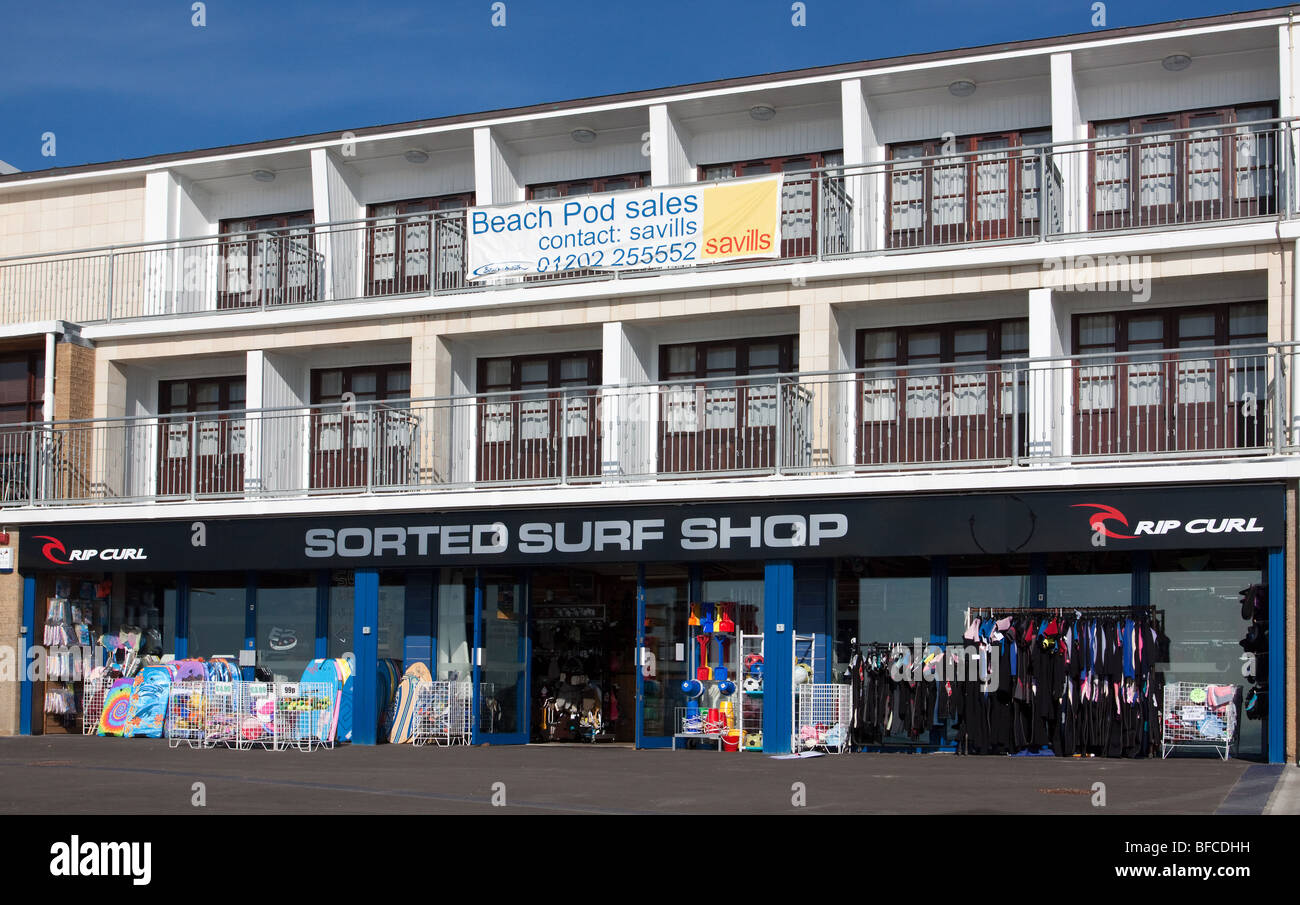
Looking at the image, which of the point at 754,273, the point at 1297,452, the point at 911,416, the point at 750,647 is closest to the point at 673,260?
the point at 754,273

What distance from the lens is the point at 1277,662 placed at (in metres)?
17.1

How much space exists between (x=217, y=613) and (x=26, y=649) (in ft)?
9.05

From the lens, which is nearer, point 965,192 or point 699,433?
point 965,192

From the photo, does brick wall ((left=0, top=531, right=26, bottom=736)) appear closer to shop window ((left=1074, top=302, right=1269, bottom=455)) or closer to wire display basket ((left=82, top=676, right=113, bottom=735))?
wire display basket ((left=82, top=676, right=113, bottom=735))

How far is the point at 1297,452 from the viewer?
1734cm

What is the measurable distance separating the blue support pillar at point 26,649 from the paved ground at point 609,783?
11.1 feet

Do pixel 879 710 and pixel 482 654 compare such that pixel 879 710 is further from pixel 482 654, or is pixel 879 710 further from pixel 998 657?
pixel 482 654

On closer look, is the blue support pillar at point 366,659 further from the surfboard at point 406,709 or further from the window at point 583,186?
the window at point 583,186

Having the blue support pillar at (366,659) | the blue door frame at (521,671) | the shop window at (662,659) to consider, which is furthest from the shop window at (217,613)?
the shop window at (662,659)

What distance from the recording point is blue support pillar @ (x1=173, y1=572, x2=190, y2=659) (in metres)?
23.3

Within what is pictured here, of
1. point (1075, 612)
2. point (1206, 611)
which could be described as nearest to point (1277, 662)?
point (1206, 611)

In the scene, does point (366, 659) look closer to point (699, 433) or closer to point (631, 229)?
point (699, 433)
